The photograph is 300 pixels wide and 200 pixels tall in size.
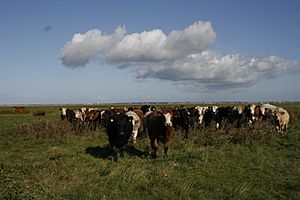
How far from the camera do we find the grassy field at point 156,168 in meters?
9.98

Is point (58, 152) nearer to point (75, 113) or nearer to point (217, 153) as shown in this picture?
point (217, 153)

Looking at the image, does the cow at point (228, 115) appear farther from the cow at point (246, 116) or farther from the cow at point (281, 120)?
the cow at point (281, 120)

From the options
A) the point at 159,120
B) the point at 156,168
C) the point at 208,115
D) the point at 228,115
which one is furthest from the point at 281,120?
the point at 156,168

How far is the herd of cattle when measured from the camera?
1633cm

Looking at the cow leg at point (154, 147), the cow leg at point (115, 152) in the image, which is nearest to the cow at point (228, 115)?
the cow leg at point (154, 147)

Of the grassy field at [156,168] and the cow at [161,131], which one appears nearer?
the grassy field at [156,168]

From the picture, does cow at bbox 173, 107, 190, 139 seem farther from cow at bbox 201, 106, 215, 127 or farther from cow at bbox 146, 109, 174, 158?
cow at bbox 146, 109, 174, 158

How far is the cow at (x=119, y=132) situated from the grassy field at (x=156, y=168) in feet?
1.65

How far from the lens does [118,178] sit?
36.2ft

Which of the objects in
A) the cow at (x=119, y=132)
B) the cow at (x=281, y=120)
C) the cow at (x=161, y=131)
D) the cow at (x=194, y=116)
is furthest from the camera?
the cow at (x=281, y=120)

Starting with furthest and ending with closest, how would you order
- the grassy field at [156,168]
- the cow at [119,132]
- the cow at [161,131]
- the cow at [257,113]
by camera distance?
the cow at [257,113] < the cow at [161,131] < the cow at [119,132] < the grassy field at [156,168]

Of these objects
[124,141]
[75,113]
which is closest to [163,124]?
[124,141]

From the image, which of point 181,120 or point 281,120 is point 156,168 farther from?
point 281,120

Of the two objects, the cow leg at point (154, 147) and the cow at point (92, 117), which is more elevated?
the cow at point (92, 117)
